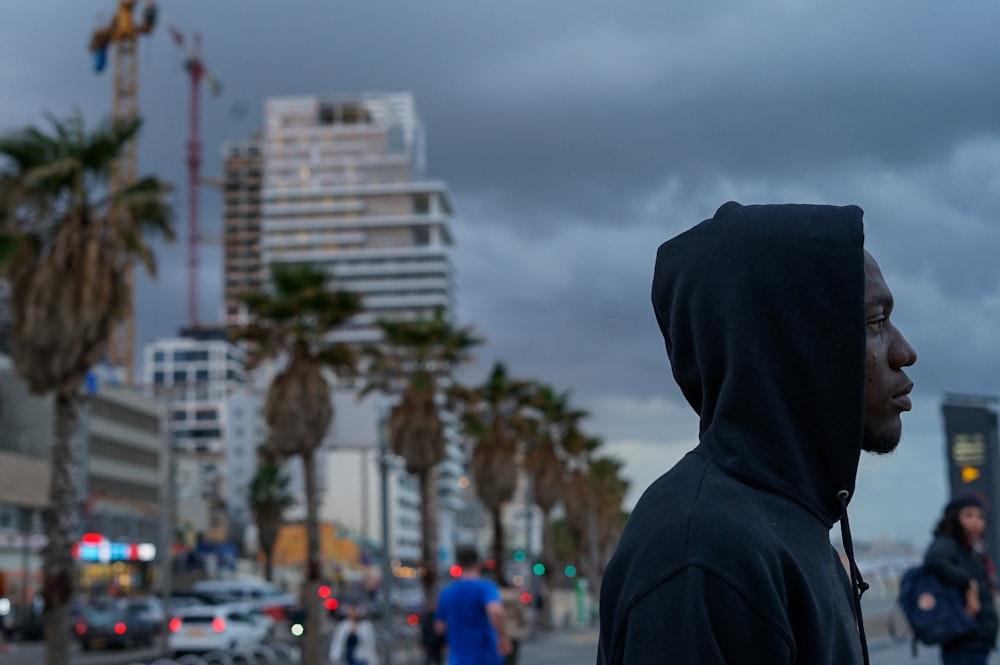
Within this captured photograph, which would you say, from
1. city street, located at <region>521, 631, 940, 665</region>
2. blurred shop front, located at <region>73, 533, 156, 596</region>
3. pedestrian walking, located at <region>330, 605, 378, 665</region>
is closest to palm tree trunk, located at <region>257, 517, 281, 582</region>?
blurred shop front, located at <region>73, 533, 156, 596</region>

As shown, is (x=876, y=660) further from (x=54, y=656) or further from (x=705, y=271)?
(x=705, y=271)

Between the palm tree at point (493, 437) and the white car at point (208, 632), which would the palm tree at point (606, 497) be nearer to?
the palm tree at point (493, 437)

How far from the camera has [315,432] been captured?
3553 cm

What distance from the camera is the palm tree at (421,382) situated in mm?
42781

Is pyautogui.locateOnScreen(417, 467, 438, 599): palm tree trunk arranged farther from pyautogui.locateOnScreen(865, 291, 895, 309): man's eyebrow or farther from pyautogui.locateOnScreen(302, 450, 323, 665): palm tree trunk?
pyautogui.locateOnScreen(865, 291, 895, 309): man's eyebrow

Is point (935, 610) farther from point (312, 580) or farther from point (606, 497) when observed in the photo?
point (606, 497)

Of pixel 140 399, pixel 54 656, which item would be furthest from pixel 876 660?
pixel 140 399

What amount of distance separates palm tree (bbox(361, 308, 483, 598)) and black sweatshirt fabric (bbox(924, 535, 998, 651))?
34211mm

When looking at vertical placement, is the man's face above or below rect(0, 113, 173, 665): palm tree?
below

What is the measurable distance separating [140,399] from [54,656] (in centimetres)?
7930

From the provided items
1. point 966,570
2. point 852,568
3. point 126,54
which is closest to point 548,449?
point 966,570

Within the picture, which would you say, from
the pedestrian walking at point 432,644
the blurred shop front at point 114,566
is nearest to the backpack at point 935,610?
the pedestrian walking at point 432,644

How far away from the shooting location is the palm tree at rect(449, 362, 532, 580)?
5075cm

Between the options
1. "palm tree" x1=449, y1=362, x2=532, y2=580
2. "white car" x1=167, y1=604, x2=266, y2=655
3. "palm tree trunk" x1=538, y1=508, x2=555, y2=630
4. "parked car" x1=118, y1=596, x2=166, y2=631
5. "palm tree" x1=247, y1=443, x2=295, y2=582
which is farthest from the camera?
"palm tree" x1=247, y1=443, x2=295, y2=582
